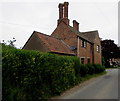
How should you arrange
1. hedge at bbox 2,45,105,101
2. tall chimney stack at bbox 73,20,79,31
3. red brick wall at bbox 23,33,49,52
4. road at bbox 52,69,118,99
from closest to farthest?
hedge at bbox 2,45,105,101, road at bbox 52,69,118,99, red brick wall at bbox 23,33,49,52, tall chimney stack at bbox 73,20,79,31

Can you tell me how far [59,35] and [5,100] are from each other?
18.0m

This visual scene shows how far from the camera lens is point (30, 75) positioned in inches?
252

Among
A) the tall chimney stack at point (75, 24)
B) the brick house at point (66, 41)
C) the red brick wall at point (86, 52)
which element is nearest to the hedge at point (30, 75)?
the brick house at point (66, 41)

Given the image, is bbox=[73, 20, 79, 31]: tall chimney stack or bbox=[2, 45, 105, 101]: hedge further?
bbox=[73, 20, 79, 31]: tall chimney stack

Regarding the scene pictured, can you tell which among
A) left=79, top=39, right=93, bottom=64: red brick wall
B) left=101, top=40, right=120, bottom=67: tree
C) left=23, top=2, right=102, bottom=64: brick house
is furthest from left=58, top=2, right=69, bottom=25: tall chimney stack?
left=101, top=40, right=120, bottom=67: tree

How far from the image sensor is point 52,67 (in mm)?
8273

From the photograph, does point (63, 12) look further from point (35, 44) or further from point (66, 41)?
point (35, 44)

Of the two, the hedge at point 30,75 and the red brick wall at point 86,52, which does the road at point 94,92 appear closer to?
the hedge at point 30,75

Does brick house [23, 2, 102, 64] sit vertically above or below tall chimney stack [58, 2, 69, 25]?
below

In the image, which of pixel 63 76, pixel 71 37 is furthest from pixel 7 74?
pixel 71 37

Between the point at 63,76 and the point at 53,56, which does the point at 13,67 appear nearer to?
the point at 53,56

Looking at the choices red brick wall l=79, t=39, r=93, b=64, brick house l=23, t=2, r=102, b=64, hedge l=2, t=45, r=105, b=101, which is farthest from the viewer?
red brick wall l=79, t=39, r=93, b=64

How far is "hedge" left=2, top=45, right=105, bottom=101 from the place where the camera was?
535 cm

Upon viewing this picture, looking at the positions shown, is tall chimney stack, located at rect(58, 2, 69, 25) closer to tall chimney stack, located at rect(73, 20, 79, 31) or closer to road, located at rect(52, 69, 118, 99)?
tall chimney stack, located at rect(73, 20, 79, 31)
